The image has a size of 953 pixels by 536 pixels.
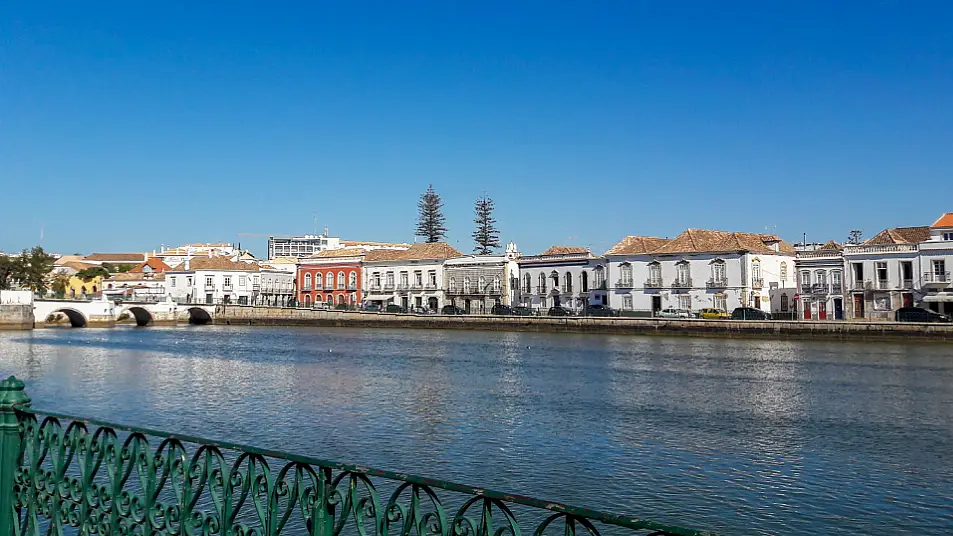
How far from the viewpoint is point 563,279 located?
196 ft

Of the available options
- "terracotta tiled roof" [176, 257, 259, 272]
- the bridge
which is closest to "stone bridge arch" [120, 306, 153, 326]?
the bridge

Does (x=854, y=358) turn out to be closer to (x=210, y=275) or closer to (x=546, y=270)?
→ (x=546, y=270)

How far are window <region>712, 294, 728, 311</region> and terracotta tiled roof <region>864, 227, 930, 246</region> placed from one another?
678 cm

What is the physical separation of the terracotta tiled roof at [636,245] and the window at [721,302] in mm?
5671

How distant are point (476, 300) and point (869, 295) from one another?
2917 centimetres

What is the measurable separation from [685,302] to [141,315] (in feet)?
139

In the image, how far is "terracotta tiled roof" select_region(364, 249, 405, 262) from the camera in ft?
227

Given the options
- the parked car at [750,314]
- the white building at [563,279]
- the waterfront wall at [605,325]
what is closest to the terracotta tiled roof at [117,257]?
the waterfront wall at [605,325]

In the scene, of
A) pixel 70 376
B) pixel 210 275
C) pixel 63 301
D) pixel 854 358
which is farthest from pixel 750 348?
pixel 210 275

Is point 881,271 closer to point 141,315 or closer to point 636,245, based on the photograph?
point 636,245

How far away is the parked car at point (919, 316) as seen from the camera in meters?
39.1

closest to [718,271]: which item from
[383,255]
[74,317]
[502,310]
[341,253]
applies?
[502,310]

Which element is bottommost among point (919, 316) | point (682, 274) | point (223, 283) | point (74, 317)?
point (919, 316)

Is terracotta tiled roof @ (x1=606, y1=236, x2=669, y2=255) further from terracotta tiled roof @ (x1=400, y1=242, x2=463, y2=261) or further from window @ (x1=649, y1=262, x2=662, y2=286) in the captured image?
terracotta tiled roof @ (x1=400, y1=242, x2=463, y2=261)
